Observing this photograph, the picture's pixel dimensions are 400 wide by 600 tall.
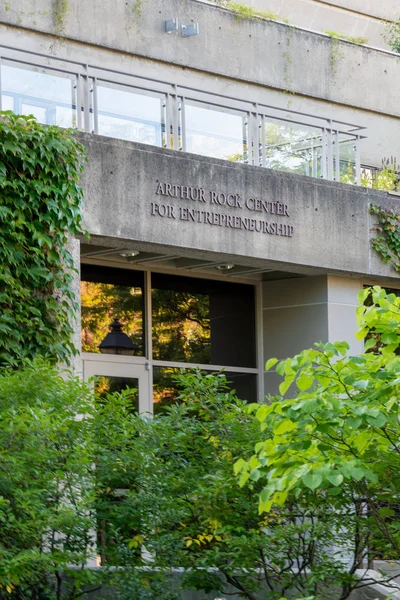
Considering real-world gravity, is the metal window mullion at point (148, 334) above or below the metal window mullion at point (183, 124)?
below

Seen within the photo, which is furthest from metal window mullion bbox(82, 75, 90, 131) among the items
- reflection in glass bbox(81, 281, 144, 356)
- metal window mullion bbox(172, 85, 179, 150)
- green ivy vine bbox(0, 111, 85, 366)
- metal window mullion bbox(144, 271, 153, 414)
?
metal window mullion bbox(144, 271, 153, 414)

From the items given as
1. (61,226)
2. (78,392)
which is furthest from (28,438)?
(61,226)

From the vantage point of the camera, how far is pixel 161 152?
586 inches

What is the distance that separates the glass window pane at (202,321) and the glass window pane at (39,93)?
12.1ft

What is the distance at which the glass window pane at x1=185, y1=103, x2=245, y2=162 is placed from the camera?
15.2 meters

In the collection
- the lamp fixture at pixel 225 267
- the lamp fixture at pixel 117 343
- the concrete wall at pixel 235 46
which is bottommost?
the lamp fixture at pixel 117 343

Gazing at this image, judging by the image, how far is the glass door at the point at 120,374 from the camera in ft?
52.7

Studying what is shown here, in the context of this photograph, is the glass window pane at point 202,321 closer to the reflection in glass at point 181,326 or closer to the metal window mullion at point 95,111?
the reflection in glass at point 181,326

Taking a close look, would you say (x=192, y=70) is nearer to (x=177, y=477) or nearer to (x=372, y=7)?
(x=372, y=7)

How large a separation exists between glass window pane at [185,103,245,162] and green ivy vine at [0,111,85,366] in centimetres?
211

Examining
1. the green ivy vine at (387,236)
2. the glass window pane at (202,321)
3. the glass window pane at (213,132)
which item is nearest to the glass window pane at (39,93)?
the glass window pane at (213,132)

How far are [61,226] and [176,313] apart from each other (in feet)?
13.3

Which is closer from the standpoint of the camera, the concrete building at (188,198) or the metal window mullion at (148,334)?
the concrete building at (188,198)

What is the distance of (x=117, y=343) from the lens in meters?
16.4
